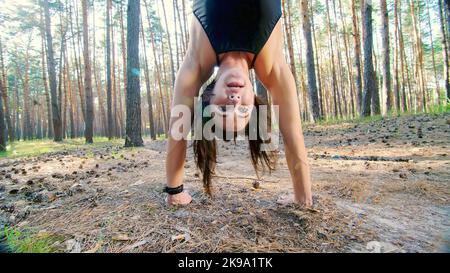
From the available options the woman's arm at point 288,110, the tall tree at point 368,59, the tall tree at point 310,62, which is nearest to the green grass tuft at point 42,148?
the woman's arm at point 288,110

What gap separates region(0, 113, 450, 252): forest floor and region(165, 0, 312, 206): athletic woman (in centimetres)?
28

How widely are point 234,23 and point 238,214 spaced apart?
4.94 ft

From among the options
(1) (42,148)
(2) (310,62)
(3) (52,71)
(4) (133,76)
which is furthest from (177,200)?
(3) (52,71)

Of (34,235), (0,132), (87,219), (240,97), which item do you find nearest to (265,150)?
(240,97)

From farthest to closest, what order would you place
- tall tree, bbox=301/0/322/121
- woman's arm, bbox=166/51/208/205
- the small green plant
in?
1. tall tree, bbox=301/0/322/121
2. woman's arm, bbox=166/51/208/205
3. the small green plant

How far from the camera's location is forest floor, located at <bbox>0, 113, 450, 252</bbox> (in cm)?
164

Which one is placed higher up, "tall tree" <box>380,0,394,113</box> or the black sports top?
"tall tree" <box>380,0,394,113</box>

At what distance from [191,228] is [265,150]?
3.18 ft

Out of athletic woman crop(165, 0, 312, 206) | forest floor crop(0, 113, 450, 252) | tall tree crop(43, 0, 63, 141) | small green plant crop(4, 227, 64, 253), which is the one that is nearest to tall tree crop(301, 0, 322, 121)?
forest floor crop(0, 113, 450, 252)

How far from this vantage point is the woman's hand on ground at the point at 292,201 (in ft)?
6.93

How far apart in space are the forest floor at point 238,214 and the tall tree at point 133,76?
205 inches

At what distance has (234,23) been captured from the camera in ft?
6.24

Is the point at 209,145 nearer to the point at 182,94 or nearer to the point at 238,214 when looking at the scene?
the point at 182,94

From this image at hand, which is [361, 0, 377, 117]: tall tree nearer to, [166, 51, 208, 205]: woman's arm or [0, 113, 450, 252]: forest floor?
[0, 113, 450, 252]: forest floor
